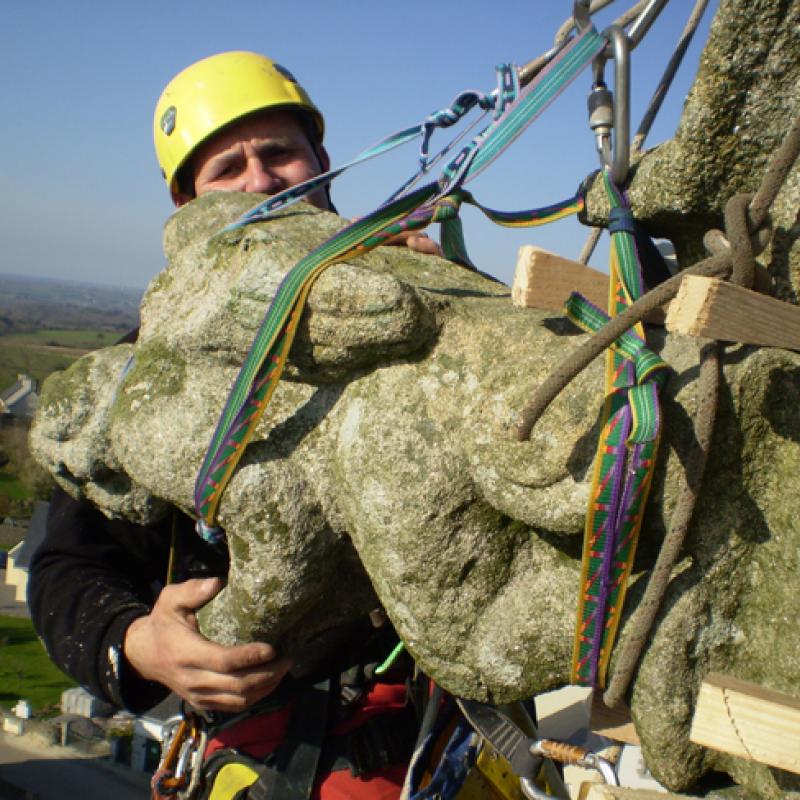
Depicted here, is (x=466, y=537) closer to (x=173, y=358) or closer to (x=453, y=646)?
(x=453, y=646)

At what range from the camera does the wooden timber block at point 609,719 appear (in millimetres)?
1799

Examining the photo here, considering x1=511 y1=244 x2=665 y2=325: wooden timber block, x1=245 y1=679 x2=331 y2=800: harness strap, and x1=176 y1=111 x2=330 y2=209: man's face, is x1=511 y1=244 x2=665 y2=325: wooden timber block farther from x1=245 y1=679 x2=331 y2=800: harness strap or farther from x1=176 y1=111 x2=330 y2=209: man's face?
x1=245 y1=679 x2=331 y2=800: harness strap

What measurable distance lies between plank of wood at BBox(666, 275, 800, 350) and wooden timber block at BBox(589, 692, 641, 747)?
2.76 feet

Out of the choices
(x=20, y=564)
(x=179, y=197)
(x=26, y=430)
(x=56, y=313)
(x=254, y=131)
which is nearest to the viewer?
(x=254, y=131)

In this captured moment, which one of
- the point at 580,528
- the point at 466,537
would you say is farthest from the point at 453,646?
the point at 580,528

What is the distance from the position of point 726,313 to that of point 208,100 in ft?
6.69

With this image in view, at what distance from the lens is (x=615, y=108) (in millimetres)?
1636

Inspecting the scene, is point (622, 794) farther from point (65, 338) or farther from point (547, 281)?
point (65, 338)

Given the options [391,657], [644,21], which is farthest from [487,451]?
[391,657]

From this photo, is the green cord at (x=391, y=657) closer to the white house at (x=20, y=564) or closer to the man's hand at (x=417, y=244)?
the man's hand at (x=417, y=244)

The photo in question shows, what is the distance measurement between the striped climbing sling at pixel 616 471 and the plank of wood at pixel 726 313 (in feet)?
0.47

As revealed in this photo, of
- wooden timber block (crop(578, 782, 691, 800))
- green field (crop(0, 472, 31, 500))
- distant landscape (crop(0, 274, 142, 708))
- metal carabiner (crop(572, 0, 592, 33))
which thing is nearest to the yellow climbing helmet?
metal carabiner (crop(572, 0, 592, 33))

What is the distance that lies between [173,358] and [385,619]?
42.7 inches

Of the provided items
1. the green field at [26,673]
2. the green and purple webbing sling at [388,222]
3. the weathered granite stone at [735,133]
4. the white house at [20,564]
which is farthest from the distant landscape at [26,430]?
the weathered granite stone at [735,133]
